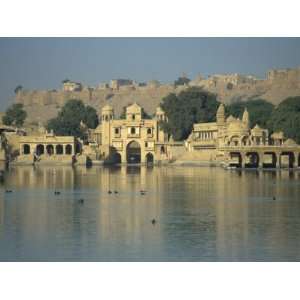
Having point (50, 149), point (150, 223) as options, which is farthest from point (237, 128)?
point (150, 223)

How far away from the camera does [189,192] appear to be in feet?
107

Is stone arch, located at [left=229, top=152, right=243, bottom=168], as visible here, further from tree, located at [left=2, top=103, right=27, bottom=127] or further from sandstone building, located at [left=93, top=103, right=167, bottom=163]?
tree, located at [left=2, top=103, right=27, bottom=127]

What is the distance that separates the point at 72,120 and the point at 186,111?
10337 millimetres

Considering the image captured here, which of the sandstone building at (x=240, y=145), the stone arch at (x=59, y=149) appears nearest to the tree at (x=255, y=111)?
the sandstone building at (x=240, y=145)

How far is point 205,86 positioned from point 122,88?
9.12 meters

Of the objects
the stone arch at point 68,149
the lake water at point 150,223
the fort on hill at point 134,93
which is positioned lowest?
the lake water at point 150,223

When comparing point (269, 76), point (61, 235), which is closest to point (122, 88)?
point (269, 76)

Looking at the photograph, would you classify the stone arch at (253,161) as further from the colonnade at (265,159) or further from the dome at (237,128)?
the dome at (237,128)

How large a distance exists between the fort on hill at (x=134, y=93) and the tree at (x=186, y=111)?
25064 millimetres

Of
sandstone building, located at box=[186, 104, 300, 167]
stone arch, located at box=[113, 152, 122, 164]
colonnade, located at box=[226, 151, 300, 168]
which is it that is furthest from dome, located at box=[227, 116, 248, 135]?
stone arch, located at box=[113, 152, 122, 164]

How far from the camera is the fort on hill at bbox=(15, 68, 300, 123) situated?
94.0m

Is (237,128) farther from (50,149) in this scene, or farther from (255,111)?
(50,149)

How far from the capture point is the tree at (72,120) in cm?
6781

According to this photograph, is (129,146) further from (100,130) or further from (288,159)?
(288,159)
